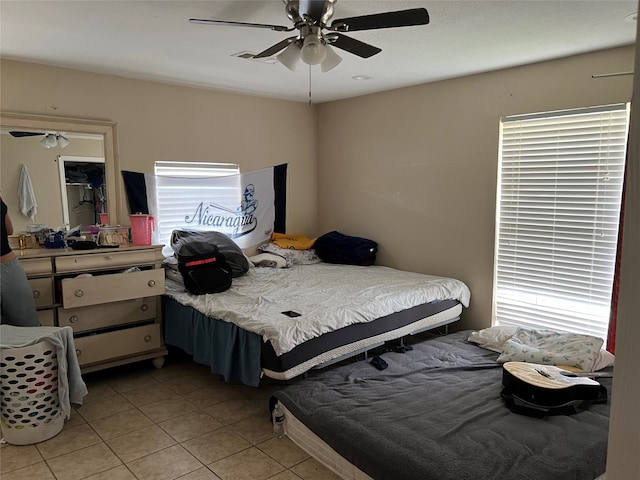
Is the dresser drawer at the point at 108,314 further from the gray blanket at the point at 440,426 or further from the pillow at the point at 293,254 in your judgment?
the gray blanket at the point at 440,426

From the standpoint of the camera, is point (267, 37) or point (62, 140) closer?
point (267, 37)

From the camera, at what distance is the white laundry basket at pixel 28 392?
2.48 meters

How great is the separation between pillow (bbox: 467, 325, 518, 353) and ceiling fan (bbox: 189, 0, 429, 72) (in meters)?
2.14

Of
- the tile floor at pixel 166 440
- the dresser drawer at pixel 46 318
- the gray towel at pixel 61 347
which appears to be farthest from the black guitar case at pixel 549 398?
the dresser drawer at pixel 46 318

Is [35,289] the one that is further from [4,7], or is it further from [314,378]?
[314,378]

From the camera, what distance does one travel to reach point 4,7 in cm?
226

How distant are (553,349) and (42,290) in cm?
342

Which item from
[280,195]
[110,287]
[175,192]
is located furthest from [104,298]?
[280,195]

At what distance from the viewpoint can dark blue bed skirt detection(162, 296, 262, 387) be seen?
273cm

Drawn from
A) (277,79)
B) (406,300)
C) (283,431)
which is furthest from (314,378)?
(277,79)

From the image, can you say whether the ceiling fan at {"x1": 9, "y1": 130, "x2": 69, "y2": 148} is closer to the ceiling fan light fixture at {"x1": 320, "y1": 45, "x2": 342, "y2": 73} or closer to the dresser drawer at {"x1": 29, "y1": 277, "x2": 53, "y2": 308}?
the dresser drawer at {"x1": 29, "y1": 277, "x2": 53, "y2": 308}

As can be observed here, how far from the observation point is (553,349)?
2961 millimetres

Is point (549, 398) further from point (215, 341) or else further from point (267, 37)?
point (267, 37)

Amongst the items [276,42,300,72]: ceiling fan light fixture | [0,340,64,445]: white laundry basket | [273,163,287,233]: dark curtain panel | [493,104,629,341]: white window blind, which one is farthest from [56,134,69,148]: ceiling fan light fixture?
[493,104,629,341]: white window blind
